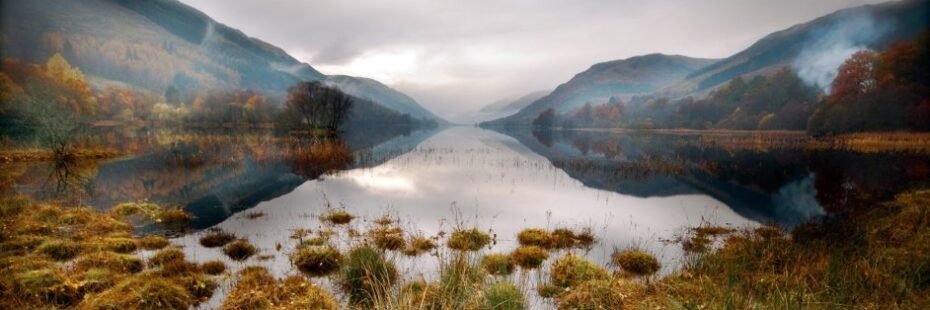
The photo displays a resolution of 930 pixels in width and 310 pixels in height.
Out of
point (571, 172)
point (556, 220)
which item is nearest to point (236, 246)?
point (556, 220)

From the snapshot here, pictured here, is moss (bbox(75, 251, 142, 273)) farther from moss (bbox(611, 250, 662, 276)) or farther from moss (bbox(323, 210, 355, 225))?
moss (bbox(611, 250, 662, 276))

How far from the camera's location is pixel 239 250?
12.2m

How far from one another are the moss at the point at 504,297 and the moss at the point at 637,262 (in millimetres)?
5029

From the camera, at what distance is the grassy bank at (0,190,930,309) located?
7.40 metres

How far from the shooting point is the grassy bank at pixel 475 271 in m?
7.40

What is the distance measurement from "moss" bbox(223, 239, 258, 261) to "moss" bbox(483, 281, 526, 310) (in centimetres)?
851

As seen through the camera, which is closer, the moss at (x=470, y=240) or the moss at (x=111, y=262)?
the moss at (x=111, y=262)

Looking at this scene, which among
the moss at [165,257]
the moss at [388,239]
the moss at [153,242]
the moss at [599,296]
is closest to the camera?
the moss at [599,296]

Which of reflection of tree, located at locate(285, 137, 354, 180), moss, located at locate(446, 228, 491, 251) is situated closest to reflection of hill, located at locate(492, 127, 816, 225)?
moss, located at locate(446, 228, 491, 251)

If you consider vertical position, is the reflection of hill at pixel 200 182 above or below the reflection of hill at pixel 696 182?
above

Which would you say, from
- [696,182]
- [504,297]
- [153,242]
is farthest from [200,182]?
[696,182]

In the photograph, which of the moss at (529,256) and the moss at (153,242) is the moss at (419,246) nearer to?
the moss at (529,256)

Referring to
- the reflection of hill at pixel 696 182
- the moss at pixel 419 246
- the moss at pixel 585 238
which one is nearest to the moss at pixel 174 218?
the moss at pixel 419 246

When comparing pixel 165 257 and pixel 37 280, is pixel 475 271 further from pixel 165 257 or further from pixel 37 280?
pixel 37 280
